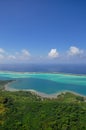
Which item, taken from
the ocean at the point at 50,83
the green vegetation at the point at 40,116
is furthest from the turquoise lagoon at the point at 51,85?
the green vegetation at the point at 40,116

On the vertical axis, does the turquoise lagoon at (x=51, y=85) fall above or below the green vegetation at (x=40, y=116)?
above

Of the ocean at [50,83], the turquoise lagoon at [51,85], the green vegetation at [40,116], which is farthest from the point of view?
the ocean at [50,83]

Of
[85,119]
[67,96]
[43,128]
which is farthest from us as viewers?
[67,96]

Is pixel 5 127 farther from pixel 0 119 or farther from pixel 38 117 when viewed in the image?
pixel 38 117

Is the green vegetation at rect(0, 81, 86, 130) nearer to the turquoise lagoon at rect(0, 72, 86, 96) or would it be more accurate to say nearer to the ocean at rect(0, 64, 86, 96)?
the ocean at rect(0, 64, 86, 96)

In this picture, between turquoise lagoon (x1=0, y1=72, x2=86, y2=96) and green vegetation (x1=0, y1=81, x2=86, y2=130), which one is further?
turquoise lagoon (x1=0, y1=72, x2=86, y2=96)

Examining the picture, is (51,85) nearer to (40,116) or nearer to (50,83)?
(50,83)

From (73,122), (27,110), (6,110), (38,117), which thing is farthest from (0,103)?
(73,122)

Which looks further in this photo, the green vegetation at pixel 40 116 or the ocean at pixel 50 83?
the ocean at pixel 50 83

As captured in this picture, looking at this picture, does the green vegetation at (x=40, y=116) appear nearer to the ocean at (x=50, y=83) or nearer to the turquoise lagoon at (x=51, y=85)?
the ocean at (x=50, y=83)

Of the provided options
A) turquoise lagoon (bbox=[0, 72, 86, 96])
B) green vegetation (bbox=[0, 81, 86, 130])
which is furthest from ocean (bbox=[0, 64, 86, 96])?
green vegetation (bbox=[0, 81, 86, 130])

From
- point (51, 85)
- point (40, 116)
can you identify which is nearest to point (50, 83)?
point (51, 85)
